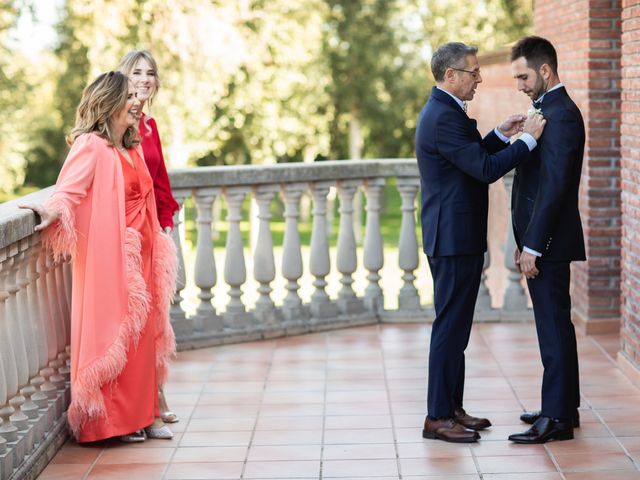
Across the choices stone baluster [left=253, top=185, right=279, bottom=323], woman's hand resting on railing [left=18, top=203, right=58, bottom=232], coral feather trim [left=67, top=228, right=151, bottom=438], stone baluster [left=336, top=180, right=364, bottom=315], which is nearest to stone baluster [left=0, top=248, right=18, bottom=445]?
woman's hand resting on railing [left=18, top=203, right=58, bottom=232]

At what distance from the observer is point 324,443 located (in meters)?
5.54

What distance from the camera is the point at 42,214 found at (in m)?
5.07

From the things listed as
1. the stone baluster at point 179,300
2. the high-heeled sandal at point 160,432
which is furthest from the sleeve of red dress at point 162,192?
the stone baluster at point 179,300

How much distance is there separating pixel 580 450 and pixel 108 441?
2.34 metres

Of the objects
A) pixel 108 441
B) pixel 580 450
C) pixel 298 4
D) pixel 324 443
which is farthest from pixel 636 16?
pixel 298 4

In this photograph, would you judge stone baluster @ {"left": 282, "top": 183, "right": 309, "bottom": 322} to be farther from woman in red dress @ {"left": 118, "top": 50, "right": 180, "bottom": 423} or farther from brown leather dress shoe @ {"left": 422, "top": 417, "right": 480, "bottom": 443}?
brown leather dress shoe @ {"left": 422, "top": 417, "right": 480, "bottom": 443}

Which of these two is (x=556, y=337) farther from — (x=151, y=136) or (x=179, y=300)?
(x=179, y=300)

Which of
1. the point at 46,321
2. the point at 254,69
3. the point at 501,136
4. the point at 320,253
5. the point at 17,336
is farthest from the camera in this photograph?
the point at 254,69

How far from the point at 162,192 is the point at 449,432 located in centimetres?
198

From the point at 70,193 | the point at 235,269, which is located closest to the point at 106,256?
the point at 70,193

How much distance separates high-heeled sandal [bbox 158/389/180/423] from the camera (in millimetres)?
5914

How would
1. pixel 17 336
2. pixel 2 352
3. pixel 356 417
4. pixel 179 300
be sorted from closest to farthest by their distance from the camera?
pixel 2 352 < pixel 17 336 < pixel 356 417 < pixel 179 300

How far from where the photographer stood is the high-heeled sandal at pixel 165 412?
5.91m

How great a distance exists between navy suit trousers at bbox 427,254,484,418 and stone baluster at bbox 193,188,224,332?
2653 millimetres
